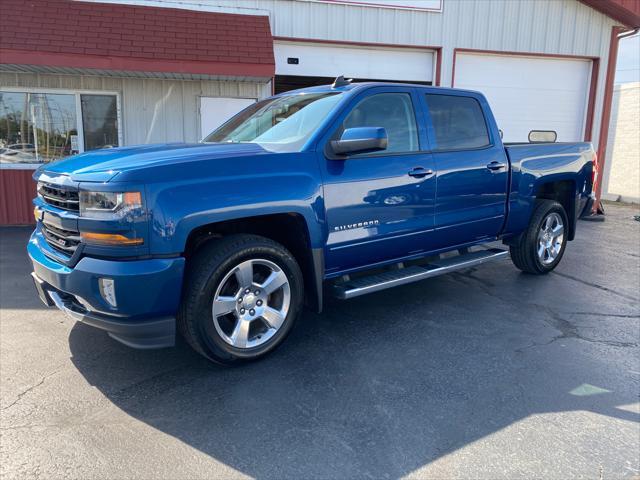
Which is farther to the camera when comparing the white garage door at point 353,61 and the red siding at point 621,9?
the red siding at point 621,9

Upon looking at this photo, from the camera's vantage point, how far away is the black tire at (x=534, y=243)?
233 inches

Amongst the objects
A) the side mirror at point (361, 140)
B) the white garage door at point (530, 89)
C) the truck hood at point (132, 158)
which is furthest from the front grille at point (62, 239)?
the white garage door at point (530, 89)

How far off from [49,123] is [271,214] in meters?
8.10

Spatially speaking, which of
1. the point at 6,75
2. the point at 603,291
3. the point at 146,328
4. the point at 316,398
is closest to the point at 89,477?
the point at 146,328

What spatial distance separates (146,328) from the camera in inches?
123

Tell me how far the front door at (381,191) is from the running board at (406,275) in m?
0.15

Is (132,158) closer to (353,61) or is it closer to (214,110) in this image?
(214,110)

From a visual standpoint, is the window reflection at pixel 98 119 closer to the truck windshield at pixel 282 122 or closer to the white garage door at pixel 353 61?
the white garage door at pixel 353 61

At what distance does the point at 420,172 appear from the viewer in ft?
14.4

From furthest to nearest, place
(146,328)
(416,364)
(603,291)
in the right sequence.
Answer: (603,291) < (416,364) < (146,328)

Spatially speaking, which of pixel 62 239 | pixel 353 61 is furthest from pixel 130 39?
pixel 62 239

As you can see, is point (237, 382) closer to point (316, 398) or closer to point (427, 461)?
point (316, 398)

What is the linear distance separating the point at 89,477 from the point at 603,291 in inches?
216

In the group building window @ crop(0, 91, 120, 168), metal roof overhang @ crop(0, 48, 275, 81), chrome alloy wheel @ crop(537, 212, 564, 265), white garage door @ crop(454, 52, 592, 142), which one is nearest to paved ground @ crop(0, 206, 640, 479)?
chrome alloy wheel @ crop(537, 212, 564, 265)
